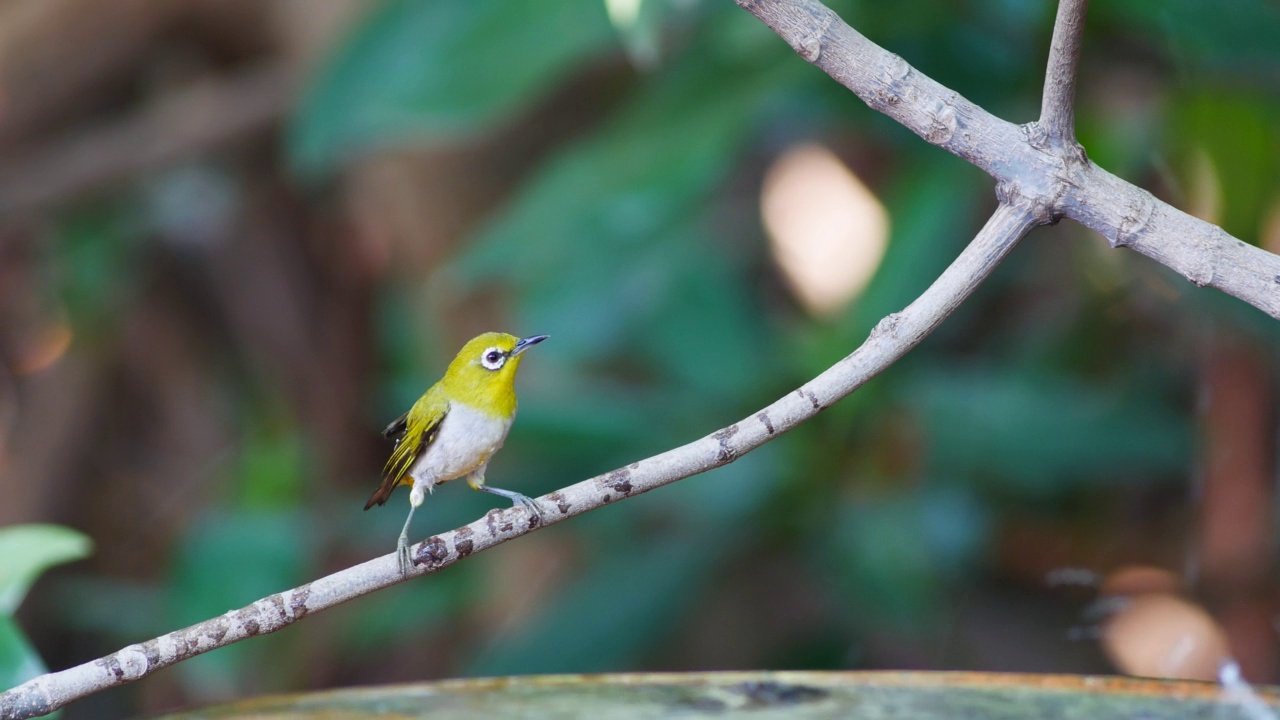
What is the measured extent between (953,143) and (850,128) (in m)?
2.19

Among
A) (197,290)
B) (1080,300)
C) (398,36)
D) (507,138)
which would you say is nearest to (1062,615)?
(1080,300)

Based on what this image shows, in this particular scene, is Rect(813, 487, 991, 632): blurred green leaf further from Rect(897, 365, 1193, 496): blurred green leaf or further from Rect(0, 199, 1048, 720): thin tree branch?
Rect(0, 199, 1048, 720): thin tree branch

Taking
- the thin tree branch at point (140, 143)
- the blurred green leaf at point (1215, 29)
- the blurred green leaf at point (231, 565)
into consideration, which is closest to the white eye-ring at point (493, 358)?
the blurred green leaf at point (1215, 29)

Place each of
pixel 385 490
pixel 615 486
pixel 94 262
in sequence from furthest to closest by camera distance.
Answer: pixel 94 262 < pixel 385 490 < pixel 615 486

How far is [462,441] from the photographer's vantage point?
109 cm

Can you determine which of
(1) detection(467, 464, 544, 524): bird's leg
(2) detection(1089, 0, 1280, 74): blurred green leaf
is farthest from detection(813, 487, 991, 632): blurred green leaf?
(1) detection(467, 464, 544, 524): bird's leg

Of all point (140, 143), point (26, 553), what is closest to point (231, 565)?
point (140, 143)

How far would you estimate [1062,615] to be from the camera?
3480 mm

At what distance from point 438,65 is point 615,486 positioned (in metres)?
1.48

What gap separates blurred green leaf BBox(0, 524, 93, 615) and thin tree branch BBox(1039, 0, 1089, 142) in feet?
3.11

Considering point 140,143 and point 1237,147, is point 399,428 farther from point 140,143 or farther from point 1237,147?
point 140,143

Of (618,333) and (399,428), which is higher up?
(618,333)

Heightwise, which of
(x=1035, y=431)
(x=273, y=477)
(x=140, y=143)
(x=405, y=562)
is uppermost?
(x=140, y=143)

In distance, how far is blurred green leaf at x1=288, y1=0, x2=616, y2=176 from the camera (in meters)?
2.07
